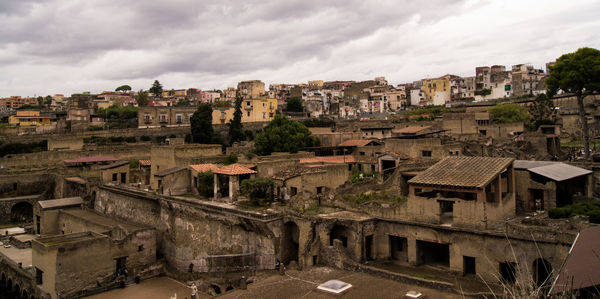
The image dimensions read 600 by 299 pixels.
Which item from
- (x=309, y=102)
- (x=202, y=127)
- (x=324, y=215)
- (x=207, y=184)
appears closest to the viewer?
(x=324, y=215)

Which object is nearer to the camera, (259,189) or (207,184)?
(259,189)

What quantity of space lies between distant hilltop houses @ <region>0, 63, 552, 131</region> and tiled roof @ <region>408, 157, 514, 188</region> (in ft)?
135

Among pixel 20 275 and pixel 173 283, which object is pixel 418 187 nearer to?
pixel 173 283

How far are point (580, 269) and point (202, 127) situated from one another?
40.1 meters

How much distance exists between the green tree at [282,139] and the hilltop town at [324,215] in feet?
0.39

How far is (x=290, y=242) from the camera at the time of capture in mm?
21469

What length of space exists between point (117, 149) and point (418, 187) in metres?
32.8

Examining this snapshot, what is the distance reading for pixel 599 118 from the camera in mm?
39531

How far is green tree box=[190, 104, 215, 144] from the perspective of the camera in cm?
4578

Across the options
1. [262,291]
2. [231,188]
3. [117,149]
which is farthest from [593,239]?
[117,149]

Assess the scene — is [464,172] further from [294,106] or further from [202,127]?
[294,106]

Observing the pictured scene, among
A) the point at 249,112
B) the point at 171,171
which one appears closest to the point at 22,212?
the point at 171,171

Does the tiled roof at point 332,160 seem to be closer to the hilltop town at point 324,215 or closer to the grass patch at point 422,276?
the hilltop town at point 324,215

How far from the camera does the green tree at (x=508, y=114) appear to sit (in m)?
41.3
